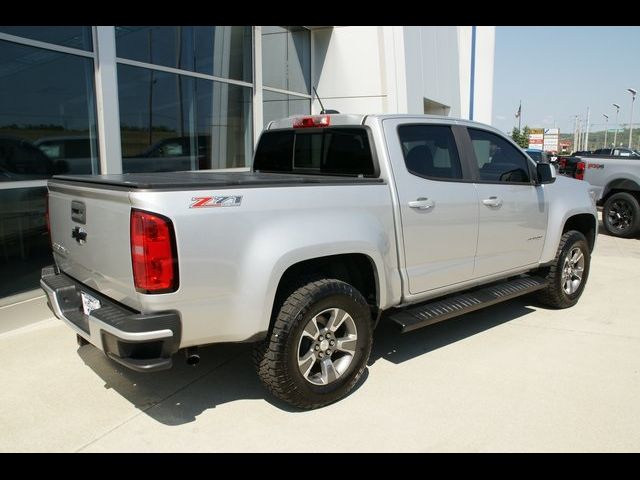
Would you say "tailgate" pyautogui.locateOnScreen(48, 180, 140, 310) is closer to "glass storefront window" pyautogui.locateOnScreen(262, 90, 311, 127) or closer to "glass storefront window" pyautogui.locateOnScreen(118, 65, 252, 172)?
"glass storefront window" pyautogui.locateOnScreen(118, 65, 252, 172)

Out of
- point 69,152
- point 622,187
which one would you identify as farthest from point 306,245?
point 622,187

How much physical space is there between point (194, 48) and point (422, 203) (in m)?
5.50

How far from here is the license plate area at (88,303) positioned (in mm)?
3135

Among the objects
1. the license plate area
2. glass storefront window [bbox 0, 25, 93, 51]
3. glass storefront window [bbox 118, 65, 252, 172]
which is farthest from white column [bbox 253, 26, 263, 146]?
the license plate area

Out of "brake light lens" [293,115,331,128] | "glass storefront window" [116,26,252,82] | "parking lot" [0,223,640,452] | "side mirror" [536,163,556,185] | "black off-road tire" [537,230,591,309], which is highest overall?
"glass storefront window" [116,26,252,82]

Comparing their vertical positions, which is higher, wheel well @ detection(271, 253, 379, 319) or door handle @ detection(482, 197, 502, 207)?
door handle @ detection(482, 197, 502, 207)

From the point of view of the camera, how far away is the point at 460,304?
13.8 ft

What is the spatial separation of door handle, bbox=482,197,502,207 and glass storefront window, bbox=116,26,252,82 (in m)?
4.71

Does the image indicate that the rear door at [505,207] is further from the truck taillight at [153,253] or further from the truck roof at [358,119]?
the truck taillight at [153,253]

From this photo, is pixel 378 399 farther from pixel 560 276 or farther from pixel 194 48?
pixel 194 48

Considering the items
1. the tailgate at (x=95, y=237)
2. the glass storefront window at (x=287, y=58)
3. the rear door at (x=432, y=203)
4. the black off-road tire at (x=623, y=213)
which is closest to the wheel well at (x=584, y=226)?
the rear door at (x=432, y=203)

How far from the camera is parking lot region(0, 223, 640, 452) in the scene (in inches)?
119
